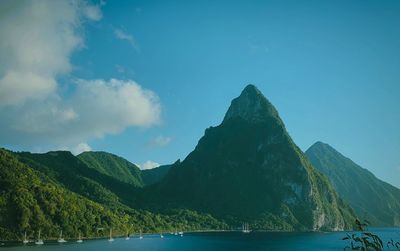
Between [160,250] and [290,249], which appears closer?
[160,250]

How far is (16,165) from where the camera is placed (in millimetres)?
196500

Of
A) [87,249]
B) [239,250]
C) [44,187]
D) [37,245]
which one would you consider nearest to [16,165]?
[44,187]

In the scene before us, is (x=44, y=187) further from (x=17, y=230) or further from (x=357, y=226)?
(x=357, y=226)

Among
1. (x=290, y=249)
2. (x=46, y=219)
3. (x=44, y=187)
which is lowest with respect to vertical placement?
(x=290, y=249)

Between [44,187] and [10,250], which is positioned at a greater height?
[44,187]

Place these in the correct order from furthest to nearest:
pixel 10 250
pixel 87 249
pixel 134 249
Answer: pixel 134 249 < pixel 87 249 < pixel 10 250

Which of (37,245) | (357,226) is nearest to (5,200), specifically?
(37,245)

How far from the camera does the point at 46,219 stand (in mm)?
174375

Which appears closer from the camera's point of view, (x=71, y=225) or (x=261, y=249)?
(x=261, y=249)

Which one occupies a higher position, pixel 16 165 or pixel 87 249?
pixel 16 165

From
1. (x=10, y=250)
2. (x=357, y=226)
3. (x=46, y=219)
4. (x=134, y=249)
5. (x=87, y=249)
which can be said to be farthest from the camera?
(x=46, y=219)

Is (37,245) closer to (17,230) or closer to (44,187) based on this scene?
(17,230)

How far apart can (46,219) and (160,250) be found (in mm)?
48124

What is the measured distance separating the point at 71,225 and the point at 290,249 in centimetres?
9028
